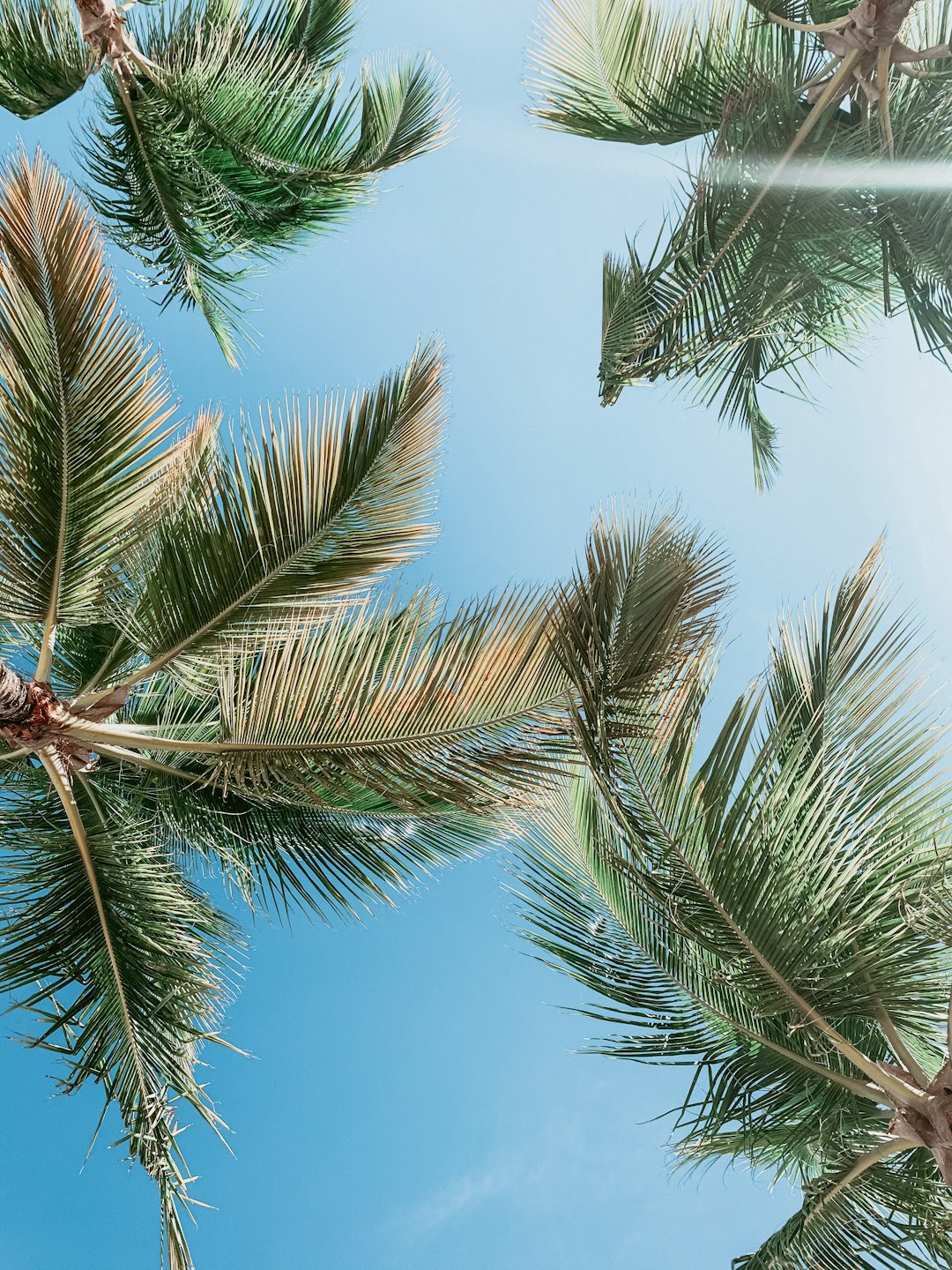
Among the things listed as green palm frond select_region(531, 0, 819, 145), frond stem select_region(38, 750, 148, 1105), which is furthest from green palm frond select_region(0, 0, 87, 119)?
frond stem select_region(38, 750, 148, 1105)

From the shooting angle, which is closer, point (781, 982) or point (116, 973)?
point (781, 982)

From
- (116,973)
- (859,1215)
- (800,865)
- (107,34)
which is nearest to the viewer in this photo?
(800,865)

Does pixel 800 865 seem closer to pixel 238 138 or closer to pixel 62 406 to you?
pixel 62 406

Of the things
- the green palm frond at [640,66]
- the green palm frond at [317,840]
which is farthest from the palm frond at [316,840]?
the green palm frond at [640,66]

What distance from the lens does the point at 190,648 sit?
3.84 m

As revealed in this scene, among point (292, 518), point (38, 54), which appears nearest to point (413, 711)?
point (292, 518)

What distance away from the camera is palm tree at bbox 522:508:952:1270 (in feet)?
9.74

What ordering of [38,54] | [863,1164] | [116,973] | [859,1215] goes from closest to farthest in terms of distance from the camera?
[863,1164], [859,1215], [116,973], [38,54]

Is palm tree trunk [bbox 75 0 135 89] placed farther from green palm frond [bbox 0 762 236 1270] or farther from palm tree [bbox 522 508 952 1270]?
palm tree [bbox 522 508 952 1270]

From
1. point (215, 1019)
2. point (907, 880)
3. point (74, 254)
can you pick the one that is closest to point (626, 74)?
point (74, 254)

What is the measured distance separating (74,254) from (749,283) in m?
2.57

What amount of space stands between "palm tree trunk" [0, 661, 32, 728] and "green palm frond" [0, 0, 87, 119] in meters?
4.40

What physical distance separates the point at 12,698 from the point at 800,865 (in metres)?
2.91

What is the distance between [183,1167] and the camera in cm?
407
